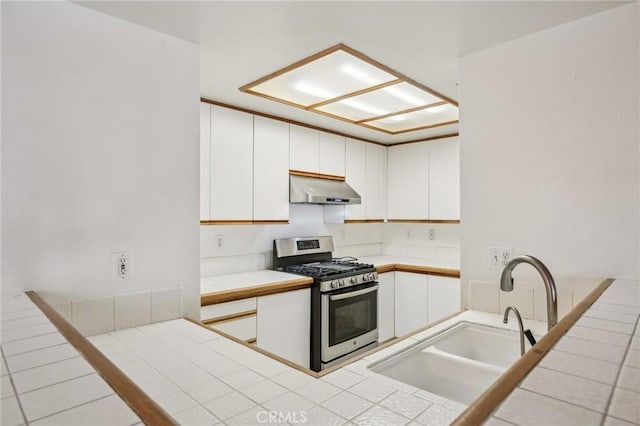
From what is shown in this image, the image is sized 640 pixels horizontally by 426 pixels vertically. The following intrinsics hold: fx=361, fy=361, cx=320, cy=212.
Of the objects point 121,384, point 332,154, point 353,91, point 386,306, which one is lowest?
point 386,306

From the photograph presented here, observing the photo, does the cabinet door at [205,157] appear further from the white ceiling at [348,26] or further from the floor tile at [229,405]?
the floor tile at [229,405]

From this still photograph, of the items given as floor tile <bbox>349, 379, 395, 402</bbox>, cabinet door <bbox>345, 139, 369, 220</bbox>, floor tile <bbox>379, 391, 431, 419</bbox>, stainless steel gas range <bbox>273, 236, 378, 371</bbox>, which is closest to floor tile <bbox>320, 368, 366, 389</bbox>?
floor tile <bbox>349, 379, 395, 402</bbox>

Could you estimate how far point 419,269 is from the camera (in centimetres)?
343

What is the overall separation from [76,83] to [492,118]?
189cm

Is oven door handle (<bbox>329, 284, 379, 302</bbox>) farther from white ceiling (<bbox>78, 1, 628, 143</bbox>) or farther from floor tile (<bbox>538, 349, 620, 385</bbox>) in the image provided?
floor tile (<bbox>538, 349, 620, 385</bbox>)

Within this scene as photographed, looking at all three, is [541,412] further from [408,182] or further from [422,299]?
[408,182]

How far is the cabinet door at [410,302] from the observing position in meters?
3.39

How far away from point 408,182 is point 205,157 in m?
2.29

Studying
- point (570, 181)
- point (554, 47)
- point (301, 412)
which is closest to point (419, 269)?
point (570, 181)

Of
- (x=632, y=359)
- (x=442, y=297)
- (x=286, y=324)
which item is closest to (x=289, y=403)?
(x=632, y=359)

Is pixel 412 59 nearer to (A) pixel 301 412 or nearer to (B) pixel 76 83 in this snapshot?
(B) pixel 76 83

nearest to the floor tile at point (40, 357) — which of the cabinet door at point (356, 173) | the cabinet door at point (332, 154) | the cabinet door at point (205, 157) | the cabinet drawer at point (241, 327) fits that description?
the cabinet drawer at point (241, 327)

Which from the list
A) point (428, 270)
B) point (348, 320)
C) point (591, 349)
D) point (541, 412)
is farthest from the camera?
point (428, 270)

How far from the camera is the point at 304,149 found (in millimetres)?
3332
